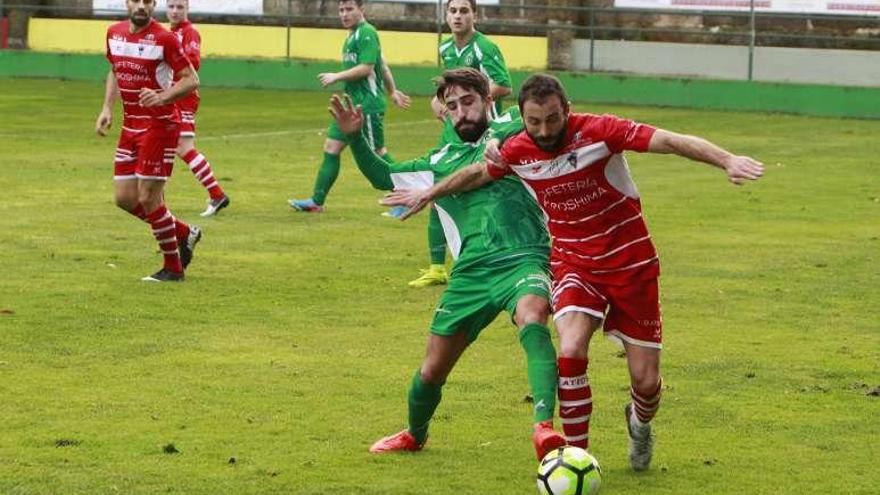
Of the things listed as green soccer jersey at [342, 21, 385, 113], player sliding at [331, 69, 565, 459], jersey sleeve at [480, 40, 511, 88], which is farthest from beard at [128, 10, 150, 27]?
player sliding at [331, 69, 565, 459]

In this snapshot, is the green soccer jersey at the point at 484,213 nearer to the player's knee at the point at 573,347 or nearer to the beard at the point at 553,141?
the beard at the point at 553,141

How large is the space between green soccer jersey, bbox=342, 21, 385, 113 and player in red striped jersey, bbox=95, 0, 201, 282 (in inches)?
188

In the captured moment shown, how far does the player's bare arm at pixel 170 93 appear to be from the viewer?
14.6 meters

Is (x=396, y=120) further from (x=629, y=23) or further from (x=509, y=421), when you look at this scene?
(x=509, y=421)

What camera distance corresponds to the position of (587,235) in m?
8.62

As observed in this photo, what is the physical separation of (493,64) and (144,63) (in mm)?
3540

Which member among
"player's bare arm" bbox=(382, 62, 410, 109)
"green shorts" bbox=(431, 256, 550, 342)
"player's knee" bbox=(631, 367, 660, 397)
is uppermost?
"player's bare arm" bbox=(382, 62, 410, 109)

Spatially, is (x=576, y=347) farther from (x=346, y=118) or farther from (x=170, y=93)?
(x=170, y=93)

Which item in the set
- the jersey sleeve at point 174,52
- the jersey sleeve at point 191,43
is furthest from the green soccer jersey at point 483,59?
the jersey sleeve at point 191,43

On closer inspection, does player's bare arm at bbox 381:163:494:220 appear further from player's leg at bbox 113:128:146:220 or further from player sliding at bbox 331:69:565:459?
player's leg at bbox 113:128:146:220

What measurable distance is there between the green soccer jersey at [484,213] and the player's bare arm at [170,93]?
554cm

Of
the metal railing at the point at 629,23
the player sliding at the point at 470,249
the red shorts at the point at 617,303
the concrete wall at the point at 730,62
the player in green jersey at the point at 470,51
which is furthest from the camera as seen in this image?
the metal railing at the point at 629,23

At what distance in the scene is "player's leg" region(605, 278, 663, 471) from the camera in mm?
8602

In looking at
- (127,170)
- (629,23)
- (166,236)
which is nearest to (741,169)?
(166,236)
